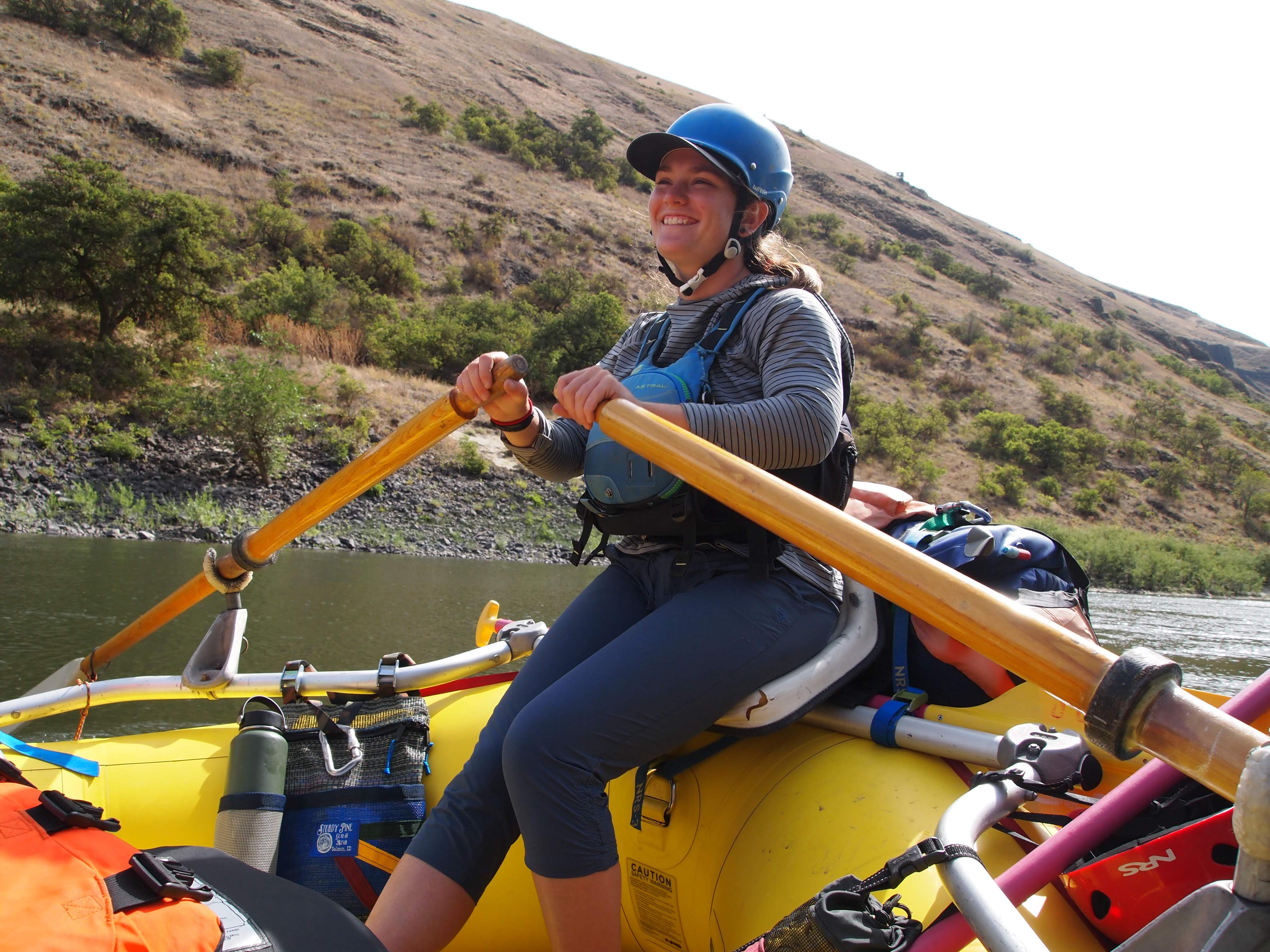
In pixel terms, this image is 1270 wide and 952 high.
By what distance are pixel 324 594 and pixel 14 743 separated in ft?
16.6

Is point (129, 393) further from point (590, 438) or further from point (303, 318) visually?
point (590, 438)

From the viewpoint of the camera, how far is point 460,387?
1.92m

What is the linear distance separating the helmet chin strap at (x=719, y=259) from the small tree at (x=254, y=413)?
13.3 meters

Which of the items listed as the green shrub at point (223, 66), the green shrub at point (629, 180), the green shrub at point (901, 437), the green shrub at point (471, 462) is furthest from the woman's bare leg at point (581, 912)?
the green shrub at point (629, 180)

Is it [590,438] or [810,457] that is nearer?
[810,457]

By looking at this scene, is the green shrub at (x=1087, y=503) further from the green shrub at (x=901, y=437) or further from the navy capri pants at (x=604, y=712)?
the navy capri pants at (x=604, y=712)

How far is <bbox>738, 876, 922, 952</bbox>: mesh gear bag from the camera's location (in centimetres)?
99

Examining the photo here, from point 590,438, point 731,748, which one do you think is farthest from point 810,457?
point 731,748

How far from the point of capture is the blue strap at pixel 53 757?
198cm

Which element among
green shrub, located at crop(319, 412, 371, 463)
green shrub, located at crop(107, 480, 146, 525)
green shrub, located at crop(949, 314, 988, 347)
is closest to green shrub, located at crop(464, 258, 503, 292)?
green shrub, located at crop(319, 412, 371, 463)

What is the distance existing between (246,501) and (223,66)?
32143 mm

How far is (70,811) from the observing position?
1.08m

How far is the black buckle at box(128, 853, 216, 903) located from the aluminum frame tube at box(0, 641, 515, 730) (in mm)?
1276

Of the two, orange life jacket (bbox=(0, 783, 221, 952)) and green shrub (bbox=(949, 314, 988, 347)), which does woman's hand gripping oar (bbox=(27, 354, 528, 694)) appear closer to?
orange life jacket (bbox=(0, 783, 221, 952))
